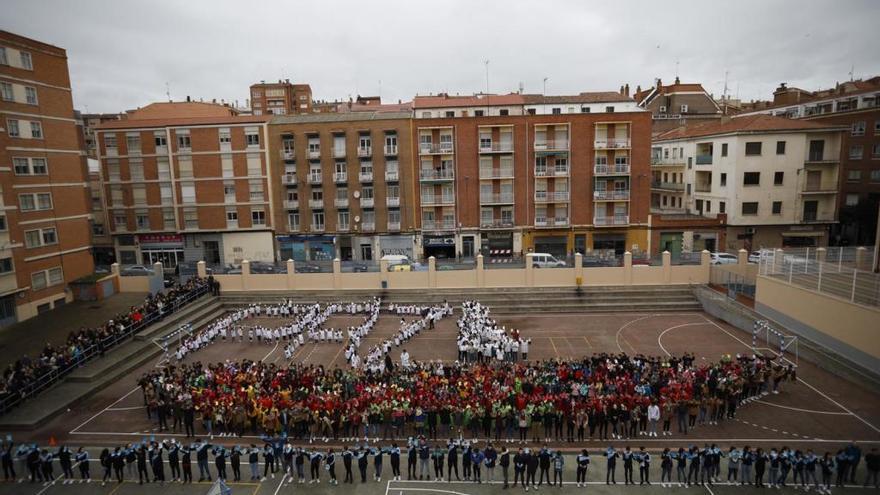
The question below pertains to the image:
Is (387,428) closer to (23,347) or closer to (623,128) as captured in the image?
(23,347)

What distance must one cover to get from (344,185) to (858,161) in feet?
156

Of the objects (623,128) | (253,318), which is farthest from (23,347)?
(623,128)

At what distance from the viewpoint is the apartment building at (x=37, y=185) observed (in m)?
32.1

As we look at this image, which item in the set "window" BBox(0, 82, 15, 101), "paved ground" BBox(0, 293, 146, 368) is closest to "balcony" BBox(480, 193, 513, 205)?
"paved ground" BBox(0, 293, 146, 368)

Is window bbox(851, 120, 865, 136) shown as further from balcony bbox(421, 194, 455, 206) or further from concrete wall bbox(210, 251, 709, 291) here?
balcony bbox(421, 194, 455, 206)

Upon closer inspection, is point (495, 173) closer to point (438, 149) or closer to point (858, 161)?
point (438, 149)

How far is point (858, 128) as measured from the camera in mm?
49531

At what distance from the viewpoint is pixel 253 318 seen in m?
35.6

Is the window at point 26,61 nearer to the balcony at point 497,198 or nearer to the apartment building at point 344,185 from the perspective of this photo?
the apartment building at point 344,185

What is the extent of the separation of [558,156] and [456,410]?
3486 centimetres

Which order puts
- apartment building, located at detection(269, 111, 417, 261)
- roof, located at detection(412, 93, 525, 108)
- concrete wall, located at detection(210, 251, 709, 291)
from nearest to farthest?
concrete wall, located at detection(210, 251, 709, 291) < apartment building, located at detection(269, 111, 417, 261) < roof, located at detection(412, 93, 525, 108)

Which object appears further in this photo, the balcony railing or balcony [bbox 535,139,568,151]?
the balcony railing

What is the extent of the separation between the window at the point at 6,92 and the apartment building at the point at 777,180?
5131 cm

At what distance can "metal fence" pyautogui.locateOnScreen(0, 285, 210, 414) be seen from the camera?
22.4 m
